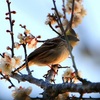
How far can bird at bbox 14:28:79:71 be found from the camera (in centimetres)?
462

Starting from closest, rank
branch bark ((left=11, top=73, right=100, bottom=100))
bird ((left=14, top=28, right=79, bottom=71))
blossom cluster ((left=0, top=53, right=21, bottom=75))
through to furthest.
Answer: branch bark ((left=11, top=73, right=100, bottom=100)) < blossom cluster ((left=0, top=53, right=21, bottom=75)) < bird ((left=14, top=28, right=79, bottom=71))

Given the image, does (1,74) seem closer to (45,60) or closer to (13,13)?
(13,13)

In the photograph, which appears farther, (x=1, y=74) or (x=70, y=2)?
(x=70, y=2)

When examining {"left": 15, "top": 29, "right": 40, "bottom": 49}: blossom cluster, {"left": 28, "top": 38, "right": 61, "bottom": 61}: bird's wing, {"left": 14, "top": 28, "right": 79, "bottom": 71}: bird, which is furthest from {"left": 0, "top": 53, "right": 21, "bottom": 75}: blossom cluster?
{"left": 28, "top": 38, "right": 61, "bottom": 61}: bird's wing

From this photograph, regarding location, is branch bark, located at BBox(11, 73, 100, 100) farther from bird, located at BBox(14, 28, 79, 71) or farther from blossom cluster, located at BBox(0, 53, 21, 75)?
bird, located at BBox(14, 28, 79, 71)

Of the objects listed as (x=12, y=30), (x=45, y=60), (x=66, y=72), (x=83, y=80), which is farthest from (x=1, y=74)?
(x=45, y=60)

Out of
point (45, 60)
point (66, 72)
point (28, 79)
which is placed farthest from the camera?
point (45, 60)

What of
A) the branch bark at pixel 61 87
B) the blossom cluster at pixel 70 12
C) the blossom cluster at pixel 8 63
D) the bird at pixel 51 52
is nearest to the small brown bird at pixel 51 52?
the bird at pixel 51 52

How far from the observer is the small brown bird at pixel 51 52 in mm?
4629

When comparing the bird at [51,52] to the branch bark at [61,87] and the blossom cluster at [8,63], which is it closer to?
the blossom cluster at [8,63]

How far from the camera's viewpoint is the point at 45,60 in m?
4.93

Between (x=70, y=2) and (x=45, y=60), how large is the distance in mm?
1830

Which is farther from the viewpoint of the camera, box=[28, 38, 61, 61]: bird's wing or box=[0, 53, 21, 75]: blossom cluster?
box=[28, 38, 61, 61]: bird's wing

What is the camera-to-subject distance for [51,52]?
5.05 meters
